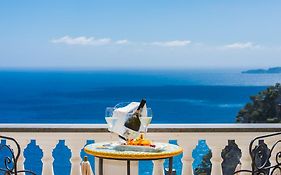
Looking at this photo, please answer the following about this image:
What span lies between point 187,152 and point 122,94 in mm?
3383

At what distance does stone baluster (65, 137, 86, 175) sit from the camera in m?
3.46

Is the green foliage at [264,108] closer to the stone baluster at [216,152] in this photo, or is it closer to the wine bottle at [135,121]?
the stone baluster at [216,152]

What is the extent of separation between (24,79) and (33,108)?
423mm

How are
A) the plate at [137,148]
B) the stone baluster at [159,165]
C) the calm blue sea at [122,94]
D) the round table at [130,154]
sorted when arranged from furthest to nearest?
the calm blue sea at [122,94] → the stone baluster at [159,165] → the plate at [137,148] → the round table at [130,154]

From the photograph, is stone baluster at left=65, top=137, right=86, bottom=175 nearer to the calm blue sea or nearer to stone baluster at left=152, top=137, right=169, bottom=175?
stone baluster at left=152, top=137, right=169, bottom=175

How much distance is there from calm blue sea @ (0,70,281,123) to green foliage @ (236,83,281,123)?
4.10 feet

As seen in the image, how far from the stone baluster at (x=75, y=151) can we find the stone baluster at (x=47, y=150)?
0.10 m

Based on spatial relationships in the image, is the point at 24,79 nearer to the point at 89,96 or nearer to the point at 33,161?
the point at 89,96

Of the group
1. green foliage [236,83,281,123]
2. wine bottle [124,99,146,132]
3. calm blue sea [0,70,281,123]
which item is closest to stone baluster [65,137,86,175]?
wine bottle [124,99,146,132]

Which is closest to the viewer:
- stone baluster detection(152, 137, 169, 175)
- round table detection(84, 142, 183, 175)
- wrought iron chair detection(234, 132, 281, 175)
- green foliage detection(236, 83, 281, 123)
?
round table detection(84, 142, 183, 175)

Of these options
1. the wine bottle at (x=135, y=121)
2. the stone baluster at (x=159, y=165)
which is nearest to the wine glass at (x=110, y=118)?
the wine bottle at (x=135, y=121)

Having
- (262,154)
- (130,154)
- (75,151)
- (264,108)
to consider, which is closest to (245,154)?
(262,154)

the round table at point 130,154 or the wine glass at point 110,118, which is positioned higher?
the wine glass at point 110,118

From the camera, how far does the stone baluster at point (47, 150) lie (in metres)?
3.45
